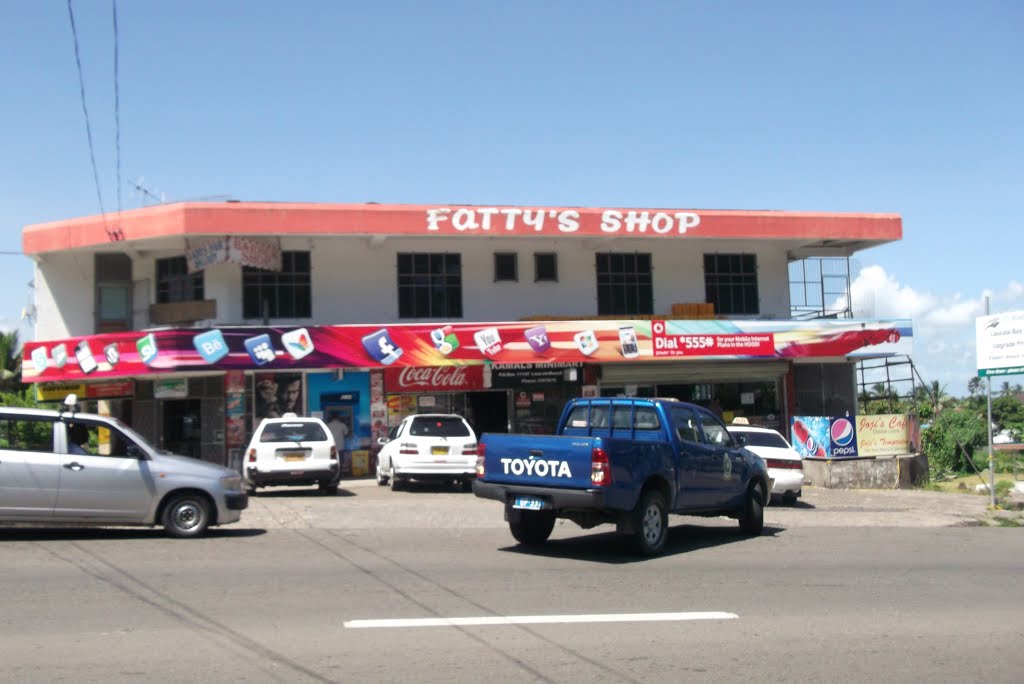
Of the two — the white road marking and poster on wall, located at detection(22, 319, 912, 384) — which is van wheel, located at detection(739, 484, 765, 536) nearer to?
the white road marking

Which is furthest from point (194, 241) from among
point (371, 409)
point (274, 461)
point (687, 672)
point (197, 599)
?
point (687, 672)

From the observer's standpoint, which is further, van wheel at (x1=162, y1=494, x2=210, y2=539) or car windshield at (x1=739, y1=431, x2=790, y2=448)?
car windshield at (x1=739, y1=431, x2=790, y2=448)

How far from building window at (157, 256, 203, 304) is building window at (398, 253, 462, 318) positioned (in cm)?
519

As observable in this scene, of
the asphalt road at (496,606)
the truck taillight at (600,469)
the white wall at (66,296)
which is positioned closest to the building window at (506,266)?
the white wall at (66,296)

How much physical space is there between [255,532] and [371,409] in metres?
10.4

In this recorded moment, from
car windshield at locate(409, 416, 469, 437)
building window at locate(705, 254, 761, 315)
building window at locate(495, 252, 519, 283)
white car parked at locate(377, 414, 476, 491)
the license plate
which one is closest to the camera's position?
the license plate

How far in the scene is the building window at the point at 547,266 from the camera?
26.8 metres

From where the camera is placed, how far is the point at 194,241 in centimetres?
2405

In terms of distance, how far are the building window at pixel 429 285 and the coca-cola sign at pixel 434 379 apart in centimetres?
188

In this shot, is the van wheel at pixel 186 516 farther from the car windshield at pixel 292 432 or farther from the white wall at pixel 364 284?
the white wall at pixel 364 284

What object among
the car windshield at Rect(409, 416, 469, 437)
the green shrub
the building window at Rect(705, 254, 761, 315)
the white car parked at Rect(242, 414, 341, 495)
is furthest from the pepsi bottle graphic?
the white car parked at Rect(242, 414, 341, 495)

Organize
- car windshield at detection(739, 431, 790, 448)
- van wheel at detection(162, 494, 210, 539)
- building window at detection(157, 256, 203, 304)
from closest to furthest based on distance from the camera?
van wheel at detection(162, 494, 210, 539) < car windshield at detection(739, 431, 790, 448) < building window at detection(157, 256, 203, 304)

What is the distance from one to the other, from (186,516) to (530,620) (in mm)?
6652

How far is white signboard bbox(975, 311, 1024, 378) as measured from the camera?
1864cm
